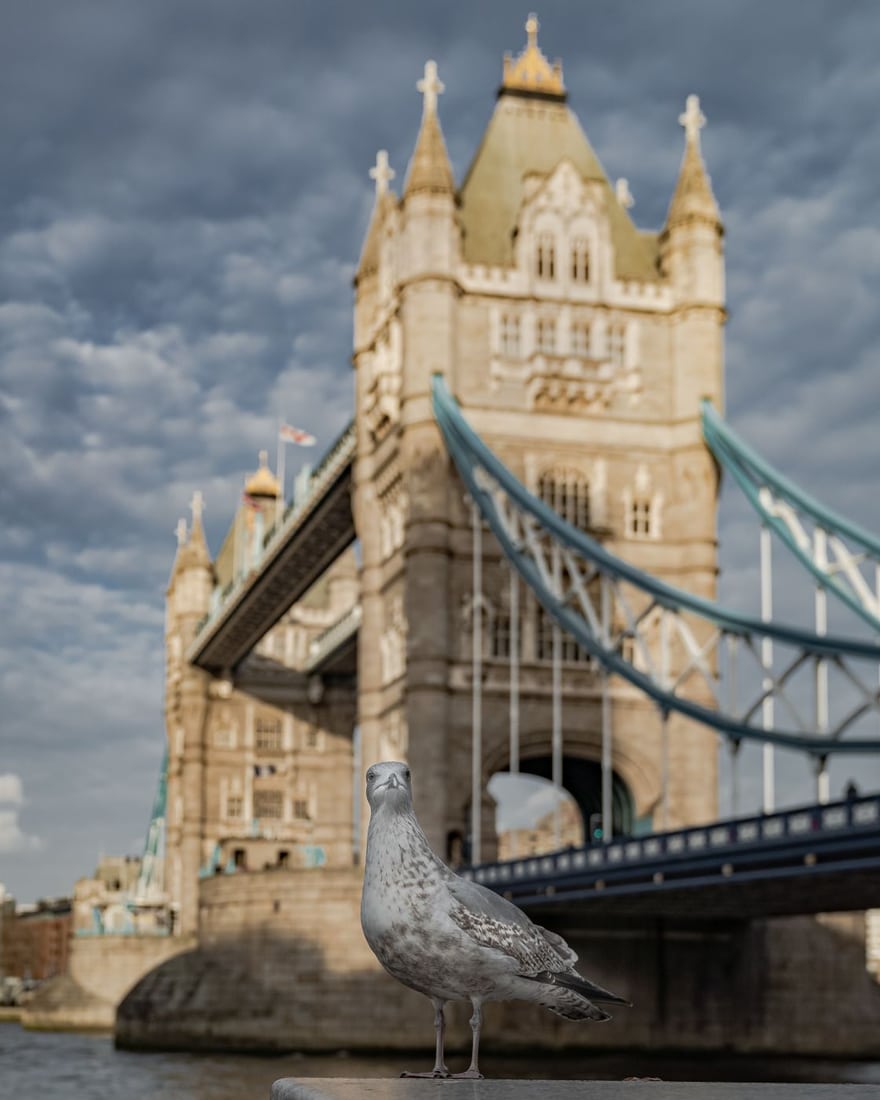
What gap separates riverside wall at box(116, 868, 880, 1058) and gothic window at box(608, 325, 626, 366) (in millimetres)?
15145

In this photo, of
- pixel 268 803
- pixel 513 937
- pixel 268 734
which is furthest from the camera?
pixel 268 734

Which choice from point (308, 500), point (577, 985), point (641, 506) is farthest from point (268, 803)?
point (577, 985)

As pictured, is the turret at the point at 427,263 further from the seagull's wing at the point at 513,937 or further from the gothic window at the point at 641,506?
the seagull's wing at the point at 513,937

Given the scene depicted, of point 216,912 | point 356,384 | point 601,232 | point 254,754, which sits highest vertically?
point 601,232

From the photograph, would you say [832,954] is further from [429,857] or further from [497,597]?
[429,857]

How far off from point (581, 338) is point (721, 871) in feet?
65.4

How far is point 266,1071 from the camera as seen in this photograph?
38.4m

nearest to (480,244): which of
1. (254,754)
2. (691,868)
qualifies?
(691,868)

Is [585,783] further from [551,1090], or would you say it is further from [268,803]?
[551,1090]

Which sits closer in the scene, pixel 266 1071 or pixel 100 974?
pixel 266 1071

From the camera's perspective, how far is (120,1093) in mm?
35250

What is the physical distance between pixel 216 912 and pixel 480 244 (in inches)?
751

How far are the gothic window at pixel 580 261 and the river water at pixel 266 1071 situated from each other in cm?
2050

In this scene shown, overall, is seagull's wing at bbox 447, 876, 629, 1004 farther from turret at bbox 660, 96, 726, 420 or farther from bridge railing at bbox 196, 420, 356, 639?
bridge railing at bbox 196, 420, 356, 639
